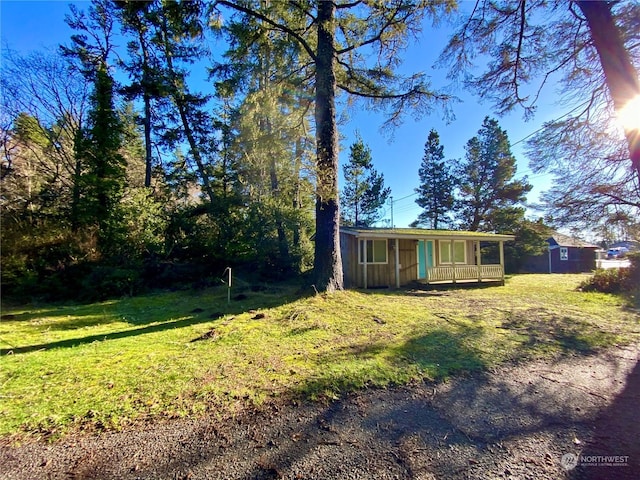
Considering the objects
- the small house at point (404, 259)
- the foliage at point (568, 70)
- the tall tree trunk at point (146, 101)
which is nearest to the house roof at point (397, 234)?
the small house at point (404, 259)

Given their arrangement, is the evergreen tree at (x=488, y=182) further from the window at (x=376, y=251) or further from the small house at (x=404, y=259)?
the window at (x=376, y=251)

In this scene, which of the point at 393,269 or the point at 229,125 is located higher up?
the point at 229,125

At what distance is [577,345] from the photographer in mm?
4727

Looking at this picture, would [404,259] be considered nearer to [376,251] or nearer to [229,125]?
[376,251]

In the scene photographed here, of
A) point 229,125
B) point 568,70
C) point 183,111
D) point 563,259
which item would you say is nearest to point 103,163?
point 183,111

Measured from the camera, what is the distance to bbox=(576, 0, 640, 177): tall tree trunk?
5426mm

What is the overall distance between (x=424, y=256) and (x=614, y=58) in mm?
9682

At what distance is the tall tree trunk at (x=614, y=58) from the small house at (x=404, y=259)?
7342mm

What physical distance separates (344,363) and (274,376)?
3.20 feet

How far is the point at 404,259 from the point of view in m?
13.4

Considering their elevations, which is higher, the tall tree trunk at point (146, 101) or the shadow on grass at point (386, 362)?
the tall tree trunk at point (146, 101)

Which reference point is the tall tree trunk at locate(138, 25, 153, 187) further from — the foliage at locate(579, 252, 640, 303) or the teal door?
the foliage at locate(579, 252, 640, 303)

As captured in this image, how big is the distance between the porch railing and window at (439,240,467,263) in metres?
0.82

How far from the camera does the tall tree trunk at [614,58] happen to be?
5426 mm
